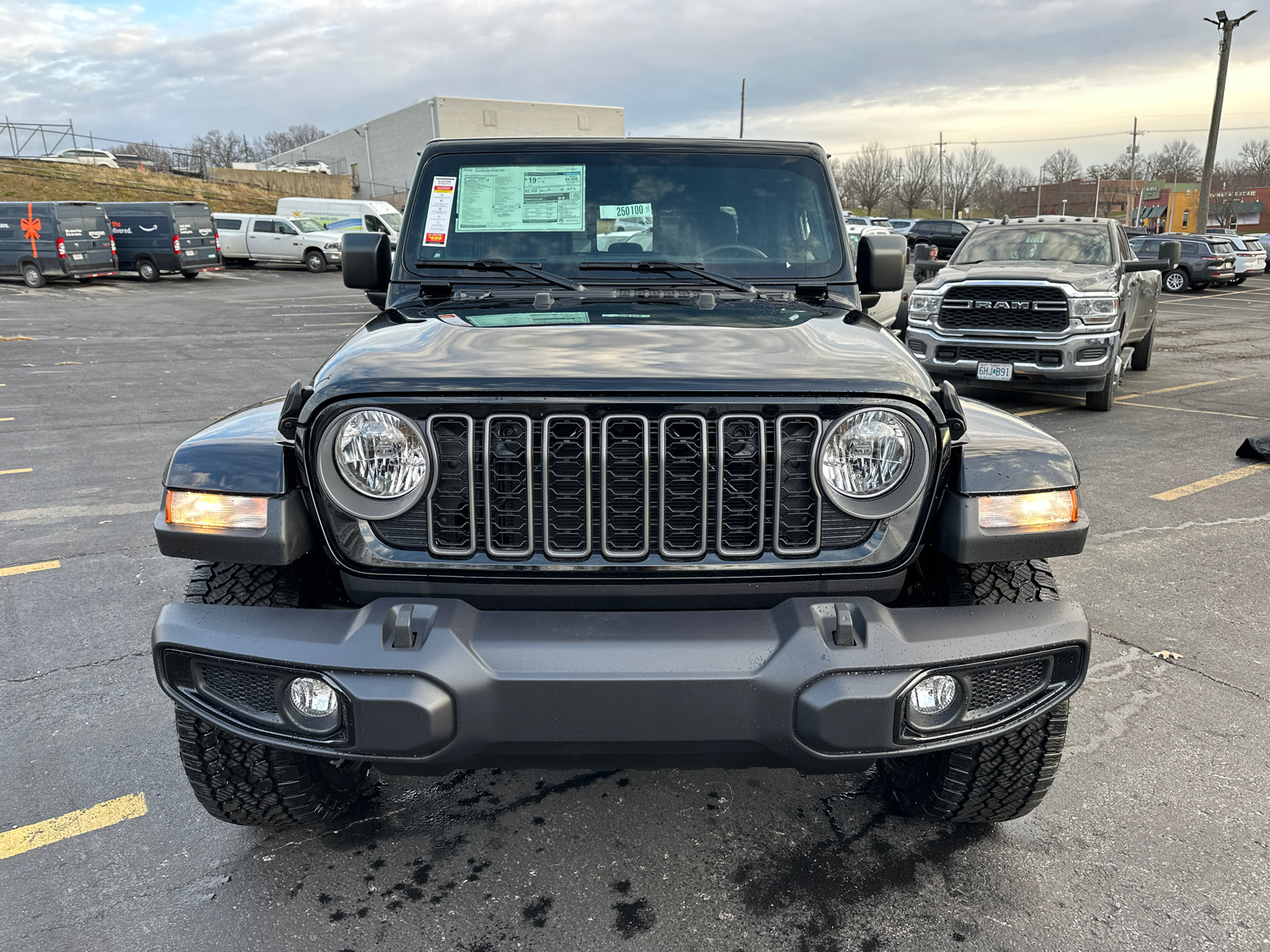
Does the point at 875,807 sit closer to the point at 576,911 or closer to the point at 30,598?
the point at 576,911

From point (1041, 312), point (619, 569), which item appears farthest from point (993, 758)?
point (1041, 312)

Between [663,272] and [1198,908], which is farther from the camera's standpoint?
[663,272]

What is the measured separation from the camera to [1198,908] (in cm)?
232

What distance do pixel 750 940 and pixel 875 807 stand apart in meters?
0.71

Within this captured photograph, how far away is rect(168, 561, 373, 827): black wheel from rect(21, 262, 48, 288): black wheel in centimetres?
2621

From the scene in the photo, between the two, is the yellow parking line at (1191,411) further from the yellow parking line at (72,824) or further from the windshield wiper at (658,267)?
the yellow parking line at (72,824)

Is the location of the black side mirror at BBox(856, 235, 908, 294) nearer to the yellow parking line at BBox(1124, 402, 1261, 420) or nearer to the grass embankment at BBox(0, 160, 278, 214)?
the yellow parking line at BBox(1124, 402, 1261, 420)

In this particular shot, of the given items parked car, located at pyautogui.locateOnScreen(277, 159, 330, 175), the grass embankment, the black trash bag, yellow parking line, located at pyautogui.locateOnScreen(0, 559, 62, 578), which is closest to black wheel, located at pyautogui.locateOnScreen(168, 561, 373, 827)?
yellow parking line, located at pyautogui.locateOnScreen(0, 559, 62, 578)

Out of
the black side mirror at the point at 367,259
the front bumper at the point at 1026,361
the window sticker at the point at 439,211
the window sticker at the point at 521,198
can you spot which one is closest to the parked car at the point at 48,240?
the front bumper at the point at 1026,361

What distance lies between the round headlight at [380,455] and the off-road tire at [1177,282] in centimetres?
2911

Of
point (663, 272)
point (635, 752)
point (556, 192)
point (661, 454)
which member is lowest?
point (635, 752)

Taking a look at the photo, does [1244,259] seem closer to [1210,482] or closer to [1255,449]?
[1255,449]

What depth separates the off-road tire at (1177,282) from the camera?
2625cm

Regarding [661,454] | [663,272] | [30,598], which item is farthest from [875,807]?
[30,598]
